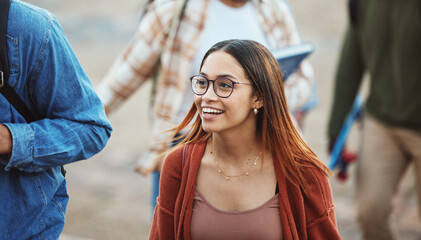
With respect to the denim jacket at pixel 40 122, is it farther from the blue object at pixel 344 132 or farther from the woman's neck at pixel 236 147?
the blue object at pixel 344 132

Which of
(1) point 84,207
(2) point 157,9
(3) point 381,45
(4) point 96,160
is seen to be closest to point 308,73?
(3) point 381,45

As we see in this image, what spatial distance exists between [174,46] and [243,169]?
1151 millimetres

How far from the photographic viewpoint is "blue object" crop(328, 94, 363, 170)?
3.83m

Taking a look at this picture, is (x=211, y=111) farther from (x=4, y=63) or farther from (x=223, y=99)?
(x=4, y=63)

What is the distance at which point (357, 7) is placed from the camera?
12.6 feet

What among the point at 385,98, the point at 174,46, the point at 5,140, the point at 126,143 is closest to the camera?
the point at 5,140

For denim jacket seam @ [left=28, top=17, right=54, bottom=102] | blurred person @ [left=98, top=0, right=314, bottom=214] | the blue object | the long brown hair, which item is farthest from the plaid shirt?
denim jacket seam @ [left=28, top=17, right=54, bottom=102]

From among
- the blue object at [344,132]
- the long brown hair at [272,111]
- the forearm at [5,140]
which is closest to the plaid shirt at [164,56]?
the blue object at [344,132]

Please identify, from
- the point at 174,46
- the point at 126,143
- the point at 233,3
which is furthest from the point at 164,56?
the point at 126,143

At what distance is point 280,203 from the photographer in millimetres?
2090

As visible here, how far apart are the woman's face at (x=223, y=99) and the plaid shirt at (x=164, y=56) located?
3.25 feet

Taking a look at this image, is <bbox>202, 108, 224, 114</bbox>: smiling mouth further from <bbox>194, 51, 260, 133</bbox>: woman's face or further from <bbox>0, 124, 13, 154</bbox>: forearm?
<bbox>0, 124, 13, 154</bbox>: forearm

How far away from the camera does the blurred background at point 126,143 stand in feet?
17.5

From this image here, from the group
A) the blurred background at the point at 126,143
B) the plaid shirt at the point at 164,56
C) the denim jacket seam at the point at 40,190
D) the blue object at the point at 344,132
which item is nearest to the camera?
the denim jacket seam at the point at 40,190
